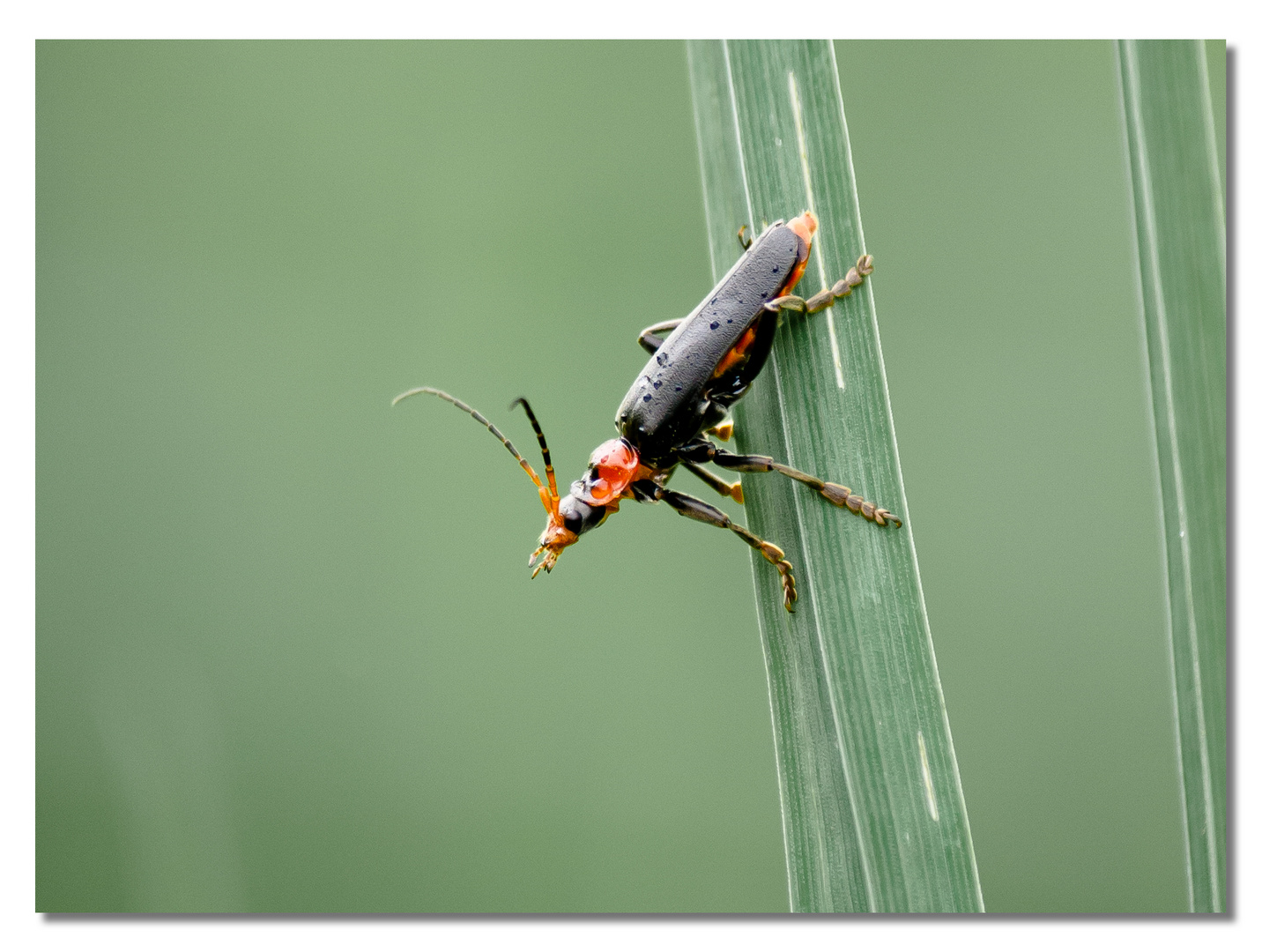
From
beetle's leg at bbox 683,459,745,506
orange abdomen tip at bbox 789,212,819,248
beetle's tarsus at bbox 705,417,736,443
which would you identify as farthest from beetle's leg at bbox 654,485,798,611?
orange abdomen tip at bbox 789,212,819,248

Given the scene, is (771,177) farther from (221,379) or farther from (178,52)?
(221,379)

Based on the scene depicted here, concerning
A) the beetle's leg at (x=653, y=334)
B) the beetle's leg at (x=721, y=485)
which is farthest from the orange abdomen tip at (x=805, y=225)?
the beetle's leg at (x=721, y=485)

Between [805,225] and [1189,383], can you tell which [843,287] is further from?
[1189,383]

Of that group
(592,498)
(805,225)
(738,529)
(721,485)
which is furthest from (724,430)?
(805,225)

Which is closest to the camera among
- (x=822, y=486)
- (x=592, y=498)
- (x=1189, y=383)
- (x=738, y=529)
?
(x=1189, y=383)

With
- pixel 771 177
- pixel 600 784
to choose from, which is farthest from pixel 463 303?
pixel 771 177

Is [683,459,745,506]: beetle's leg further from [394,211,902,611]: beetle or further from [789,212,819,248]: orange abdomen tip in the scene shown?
[789,212,819,248]: orange abdomen tip

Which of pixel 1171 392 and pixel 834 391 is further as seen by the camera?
pixel 834 391
